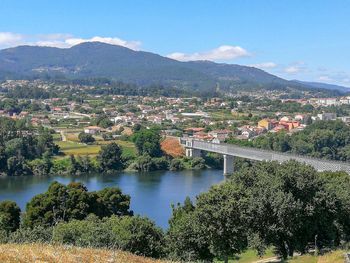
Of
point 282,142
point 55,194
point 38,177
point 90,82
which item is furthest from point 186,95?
point 55,194

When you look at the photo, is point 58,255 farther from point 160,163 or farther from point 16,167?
A: point 160,163

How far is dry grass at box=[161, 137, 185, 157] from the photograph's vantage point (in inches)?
1511

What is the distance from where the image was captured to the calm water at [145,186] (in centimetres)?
2222

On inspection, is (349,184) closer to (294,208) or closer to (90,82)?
(294,208)

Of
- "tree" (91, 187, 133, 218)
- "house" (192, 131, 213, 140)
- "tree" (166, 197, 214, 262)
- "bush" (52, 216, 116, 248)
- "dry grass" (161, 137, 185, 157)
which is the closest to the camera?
"bush" (52, 216, 116, 248)

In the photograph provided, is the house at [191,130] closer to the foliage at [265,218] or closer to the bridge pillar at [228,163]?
the bridge pillar at [228,163]

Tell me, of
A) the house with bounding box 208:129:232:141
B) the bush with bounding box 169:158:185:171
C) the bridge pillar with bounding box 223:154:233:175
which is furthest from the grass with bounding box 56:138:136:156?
the house with bounding box 208:129:232:141

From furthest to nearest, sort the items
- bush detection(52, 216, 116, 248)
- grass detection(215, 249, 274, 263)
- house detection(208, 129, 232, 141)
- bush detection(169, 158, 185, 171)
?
1. house detection(208, 129, 232, 141)
2. bush detection(169, 158, 185, 171)
3. grass detection(215, 249, 274, 263)
4. bush detection(52, 216, 116, 248)

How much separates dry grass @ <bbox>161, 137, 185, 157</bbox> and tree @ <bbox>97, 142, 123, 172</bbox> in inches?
195

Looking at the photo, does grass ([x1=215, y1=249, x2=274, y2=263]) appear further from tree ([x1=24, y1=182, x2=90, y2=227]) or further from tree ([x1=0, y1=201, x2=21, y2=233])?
tree ([x1=0, y1=201, x2=21, y2=233])

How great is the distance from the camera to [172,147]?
1549 inches

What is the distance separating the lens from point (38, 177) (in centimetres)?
3078

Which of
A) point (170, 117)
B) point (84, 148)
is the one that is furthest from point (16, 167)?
point (170, 117)

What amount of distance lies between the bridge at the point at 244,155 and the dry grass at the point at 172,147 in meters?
0.41
